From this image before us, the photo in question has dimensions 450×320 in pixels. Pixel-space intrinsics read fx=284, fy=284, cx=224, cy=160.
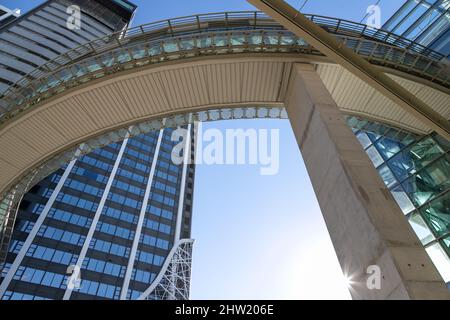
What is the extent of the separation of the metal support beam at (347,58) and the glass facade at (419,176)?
29.3 ft

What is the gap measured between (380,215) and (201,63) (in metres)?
8.86

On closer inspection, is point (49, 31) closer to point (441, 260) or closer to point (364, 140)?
point (364, 140)

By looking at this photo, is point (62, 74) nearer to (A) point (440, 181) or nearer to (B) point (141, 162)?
(A) point (440, 181)

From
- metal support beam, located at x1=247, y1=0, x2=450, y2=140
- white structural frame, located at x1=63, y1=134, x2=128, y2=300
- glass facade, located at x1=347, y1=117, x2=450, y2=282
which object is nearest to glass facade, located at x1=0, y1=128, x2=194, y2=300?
white structural frame, located at x1=63, y1=134, x2=128, y2=300

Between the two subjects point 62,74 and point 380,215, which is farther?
point 62,74

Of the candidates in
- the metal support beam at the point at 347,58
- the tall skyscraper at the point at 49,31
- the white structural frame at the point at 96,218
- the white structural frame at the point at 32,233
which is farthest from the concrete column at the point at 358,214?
the white structural frame at the point at 32,233

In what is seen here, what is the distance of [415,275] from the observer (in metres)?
5.16

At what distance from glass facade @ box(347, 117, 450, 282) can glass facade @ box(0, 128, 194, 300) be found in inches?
2011

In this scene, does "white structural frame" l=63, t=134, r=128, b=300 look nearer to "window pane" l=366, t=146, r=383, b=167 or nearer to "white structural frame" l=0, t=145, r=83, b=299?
"white structural frame" l=0, t=145, r=83, b=299

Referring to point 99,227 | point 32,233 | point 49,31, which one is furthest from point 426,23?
point 49,31

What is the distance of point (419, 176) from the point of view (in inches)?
565

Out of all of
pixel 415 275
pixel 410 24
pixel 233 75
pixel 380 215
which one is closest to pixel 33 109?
pixel 233 75

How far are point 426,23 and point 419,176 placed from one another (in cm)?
889
